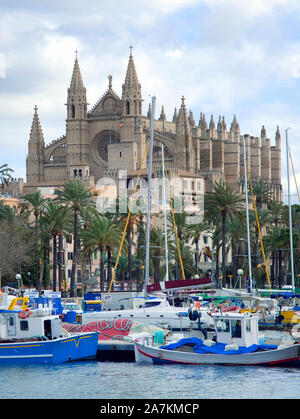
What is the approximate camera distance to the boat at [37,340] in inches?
1511

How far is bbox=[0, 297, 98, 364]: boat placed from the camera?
126ft

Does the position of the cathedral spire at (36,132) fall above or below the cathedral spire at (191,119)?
below

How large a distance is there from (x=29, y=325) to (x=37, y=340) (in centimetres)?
Result: 80

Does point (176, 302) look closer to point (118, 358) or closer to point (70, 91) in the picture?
point (118, 358)

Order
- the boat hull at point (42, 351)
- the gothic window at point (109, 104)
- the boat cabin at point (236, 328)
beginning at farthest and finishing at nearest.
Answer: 1. the gothic window at point (109, 104)
2. the boat hull at point (42, 351)
3. the boat cabin at point (236, 328)

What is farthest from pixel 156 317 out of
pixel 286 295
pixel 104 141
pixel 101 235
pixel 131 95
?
pixel 104 141

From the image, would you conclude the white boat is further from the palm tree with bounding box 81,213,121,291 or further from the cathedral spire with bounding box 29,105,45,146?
the cathedral spire with bounding box 29,105,45,146

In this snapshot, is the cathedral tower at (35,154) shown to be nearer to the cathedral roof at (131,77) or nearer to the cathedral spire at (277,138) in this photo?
the cathedral roof at (131,77)

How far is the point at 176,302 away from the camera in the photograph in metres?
57.1

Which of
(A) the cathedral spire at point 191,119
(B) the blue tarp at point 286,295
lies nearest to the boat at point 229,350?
(B) the blue tarp at point 286,295

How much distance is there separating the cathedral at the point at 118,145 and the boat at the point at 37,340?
89680 millimetres

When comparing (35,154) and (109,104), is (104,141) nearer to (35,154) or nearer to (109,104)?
(109,104)

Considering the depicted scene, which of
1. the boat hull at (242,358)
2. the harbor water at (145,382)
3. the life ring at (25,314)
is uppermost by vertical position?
the life ring at (25,314)

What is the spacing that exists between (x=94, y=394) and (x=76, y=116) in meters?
117
